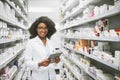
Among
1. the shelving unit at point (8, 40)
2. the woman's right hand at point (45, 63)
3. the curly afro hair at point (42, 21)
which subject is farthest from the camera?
the curly afro hair at point (42, 21)

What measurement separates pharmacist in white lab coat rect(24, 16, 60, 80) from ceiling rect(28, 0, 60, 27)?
658 centimetres

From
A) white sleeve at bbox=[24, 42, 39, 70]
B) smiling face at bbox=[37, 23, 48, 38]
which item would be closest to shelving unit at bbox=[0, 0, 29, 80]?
white sleeve at bbox=[24, 42, 39, 70]

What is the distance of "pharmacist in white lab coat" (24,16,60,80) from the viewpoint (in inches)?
130

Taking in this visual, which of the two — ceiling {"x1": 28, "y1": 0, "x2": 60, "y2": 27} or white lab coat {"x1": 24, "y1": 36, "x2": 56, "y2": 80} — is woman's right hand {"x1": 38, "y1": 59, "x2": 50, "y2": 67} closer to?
white lab coat {"x1": 24, "y1": 36, "x2": 56, "y2": 80}

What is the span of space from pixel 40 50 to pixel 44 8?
6.90 meters

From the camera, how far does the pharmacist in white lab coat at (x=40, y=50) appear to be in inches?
130

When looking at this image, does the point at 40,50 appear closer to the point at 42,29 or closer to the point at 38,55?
the point at 38,55

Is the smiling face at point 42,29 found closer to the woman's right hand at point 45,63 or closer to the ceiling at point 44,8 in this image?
the woman's right hand at point 45,63

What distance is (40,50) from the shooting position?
3361 millimetres

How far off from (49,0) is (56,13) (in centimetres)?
81

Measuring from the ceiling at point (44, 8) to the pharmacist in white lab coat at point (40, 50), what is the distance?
6.58m

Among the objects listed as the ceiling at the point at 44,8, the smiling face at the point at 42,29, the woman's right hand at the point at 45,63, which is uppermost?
the ceiling at the point at 44,8

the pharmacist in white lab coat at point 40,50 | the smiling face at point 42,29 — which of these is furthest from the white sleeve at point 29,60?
the smiling face at point 42,29

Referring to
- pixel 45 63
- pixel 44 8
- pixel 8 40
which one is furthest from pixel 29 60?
pixel 44 8
